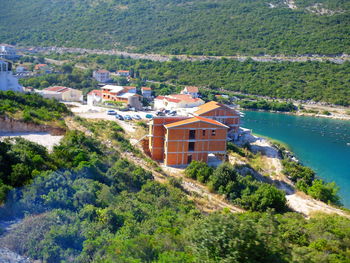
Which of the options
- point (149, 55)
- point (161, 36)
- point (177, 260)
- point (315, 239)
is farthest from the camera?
point (161, 36)

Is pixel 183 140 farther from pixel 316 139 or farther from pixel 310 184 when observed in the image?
pixel 316 139

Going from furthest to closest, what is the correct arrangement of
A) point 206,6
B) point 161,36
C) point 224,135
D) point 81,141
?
point 206,6, point 161,36, point 224,135, point 81,141

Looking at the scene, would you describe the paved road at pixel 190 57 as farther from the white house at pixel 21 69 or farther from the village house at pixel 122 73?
the white house at pixel 21 69

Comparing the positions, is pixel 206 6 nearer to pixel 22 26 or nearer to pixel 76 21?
pixel 76 21

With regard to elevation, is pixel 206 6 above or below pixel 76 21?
above

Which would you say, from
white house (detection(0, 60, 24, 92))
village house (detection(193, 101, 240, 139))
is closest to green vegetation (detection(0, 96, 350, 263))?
village house (detection(193, 101, 240, 139))

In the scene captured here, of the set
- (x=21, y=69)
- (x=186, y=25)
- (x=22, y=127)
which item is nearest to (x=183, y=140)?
(x=22, y=127)

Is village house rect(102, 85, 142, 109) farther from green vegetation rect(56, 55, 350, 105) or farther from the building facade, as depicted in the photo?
green vegetation rect(56, 55, 350, 105)

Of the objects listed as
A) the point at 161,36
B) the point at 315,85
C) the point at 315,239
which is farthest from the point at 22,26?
the point at 315,239
